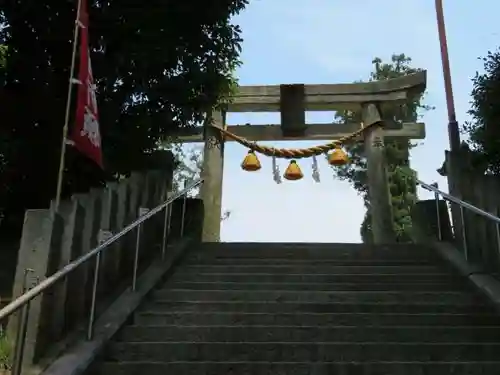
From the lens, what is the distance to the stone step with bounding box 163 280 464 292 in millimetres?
5879

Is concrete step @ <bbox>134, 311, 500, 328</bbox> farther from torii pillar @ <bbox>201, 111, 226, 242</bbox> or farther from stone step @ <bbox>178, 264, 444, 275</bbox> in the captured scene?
torii pillar @ <bbox>201, 111, 226, 242</bbox>

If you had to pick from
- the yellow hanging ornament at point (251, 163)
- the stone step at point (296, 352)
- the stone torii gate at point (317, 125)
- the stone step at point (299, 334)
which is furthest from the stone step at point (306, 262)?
the stone torii gate at point (317, 125)

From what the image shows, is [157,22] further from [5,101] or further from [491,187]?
[491,187]

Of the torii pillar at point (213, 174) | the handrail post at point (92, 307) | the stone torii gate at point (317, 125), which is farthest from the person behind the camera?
the stone torii gate at point (317, 125)

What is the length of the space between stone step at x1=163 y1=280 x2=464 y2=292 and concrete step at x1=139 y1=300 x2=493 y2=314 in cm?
47

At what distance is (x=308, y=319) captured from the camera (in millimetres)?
5074

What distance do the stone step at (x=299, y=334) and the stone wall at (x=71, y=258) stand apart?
51 cm

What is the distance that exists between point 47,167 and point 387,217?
23.2 feet

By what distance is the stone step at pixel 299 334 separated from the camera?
185 inches

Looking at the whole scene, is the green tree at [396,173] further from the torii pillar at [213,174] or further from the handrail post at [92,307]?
the handrail post at [92,307]

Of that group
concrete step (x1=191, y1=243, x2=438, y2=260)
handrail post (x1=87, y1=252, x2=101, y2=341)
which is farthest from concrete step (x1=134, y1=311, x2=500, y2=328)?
concrete step (x1=191, y1=243, x2=438, y2=260)

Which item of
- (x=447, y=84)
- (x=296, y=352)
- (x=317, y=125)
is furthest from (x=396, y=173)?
(x=296, y=352)

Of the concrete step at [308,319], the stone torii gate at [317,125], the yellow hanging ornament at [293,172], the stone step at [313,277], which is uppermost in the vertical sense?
the stone torii gate at [317,125]

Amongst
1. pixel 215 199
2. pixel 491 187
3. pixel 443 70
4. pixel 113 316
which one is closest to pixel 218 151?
pixel 215 199
